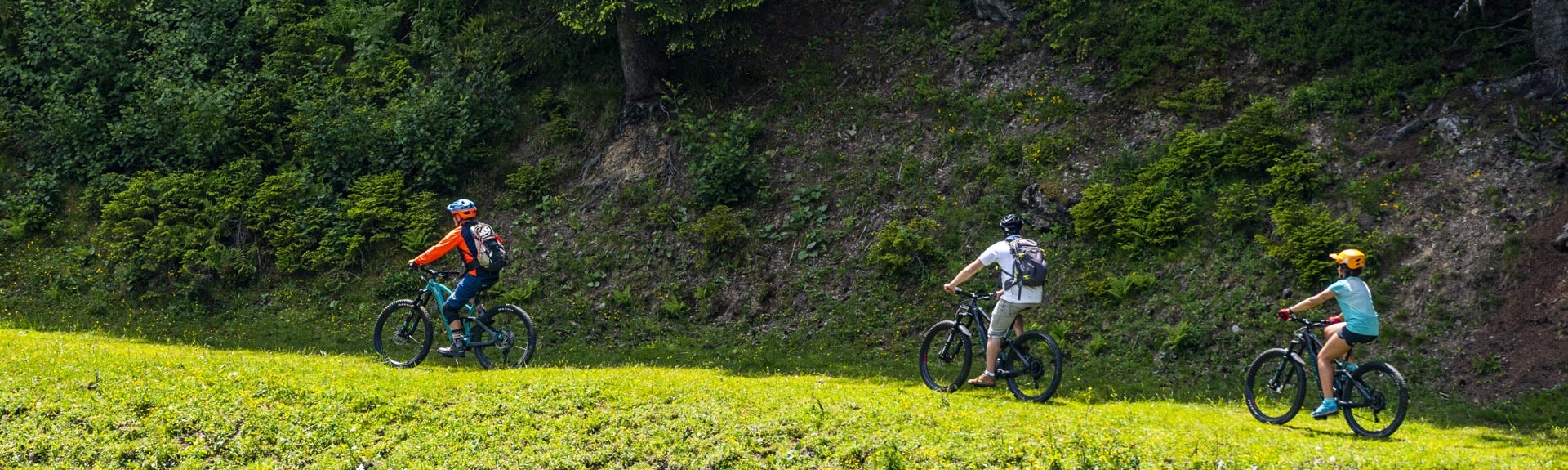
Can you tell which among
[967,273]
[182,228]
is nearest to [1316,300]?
[967,273]

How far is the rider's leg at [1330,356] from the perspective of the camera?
10367 mm

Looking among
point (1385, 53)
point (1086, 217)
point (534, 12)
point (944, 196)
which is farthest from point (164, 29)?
point (1385, 53)

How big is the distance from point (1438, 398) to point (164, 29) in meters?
25.1

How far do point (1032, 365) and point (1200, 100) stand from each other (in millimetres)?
7719

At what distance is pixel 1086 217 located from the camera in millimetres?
16047

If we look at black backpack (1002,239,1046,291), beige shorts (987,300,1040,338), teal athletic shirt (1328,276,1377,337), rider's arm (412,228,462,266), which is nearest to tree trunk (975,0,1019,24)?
black backpack (1002,239,1046,291)

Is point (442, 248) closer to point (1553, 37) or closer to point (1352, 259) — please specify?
point (1352, 259)

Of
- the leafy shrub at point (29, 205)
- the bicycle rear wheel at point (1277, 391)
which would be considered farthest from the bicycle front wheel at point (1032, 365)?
the leafy shrub at point (29, 205)

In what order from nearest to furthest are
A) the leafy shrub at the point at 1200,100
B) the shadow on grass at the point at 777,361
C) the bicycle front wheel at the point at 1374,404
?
the bicycle front wheel at the point at 1374,404
the shadow on grass at the point at 777,361
the leafy shrub at the point at 1200,100

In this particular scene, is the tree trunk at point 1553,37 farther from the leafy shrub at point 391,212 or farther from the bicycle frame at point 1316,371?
the leafy shrub at point 391,212

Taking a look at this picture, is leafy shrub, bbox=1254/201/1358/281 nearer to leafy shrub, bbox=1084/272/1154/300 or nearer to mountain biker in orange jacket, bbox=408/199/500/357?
leafy shrub, bbox=1084/272/1154/300

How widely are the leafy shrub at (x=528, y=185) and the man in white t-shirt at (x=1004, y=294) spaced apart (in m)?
10.7

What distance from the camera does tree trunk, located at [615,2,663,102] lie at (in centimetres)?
2017

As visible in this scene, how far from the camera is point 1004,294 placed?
37.9ft
